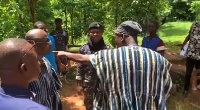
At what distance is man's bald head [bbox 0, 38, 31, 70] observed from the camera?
162 cm

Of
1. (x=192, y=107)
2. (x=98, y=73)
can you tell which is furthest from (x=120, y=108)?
(x=192, y=107)

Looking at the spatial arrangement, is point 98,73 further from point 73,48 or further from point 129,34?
point 73,48

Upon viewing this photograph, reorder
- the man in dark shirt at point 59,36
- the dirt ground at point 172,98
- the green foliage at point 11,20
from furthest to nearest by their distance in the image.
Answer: the man in dark shirt at point 59,36 < the dirt ground at point 172,98 < the green foliage at point 11,20

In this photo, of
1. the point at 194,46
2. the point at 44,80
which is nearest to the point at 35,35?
the point at 44,80

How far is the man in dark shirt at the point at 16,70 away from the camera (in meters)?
1.52

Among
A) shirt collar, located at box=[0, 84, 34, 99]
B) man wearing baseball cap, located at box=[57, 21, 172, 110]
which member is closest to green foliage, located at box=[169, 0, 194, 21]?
man wearing baseball cap, located at box=[57, 21, 172, 110]

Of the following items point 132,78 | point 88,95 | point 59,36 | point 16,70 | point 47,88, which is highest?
point 16,70

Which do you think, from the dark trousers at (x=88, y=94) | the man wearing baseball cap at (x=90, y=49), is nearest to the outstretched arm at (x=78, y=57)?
the man wearing baseball cap at (x=90, y=49)

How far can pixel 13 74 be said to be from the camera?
161 cm

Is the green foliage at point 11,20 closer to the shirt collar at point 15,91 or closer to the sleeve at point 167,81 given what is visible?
the sleeve at point 167,81

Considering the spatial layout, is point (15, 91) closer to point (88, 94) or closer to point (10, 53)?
point (10, 53)

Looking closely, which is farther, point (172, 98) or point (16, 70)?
point (172, 98)

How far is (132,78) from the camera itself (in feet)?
7.57

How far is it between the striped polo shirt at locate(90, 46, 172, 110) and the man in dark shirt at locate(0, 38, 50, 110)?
2.42ft
